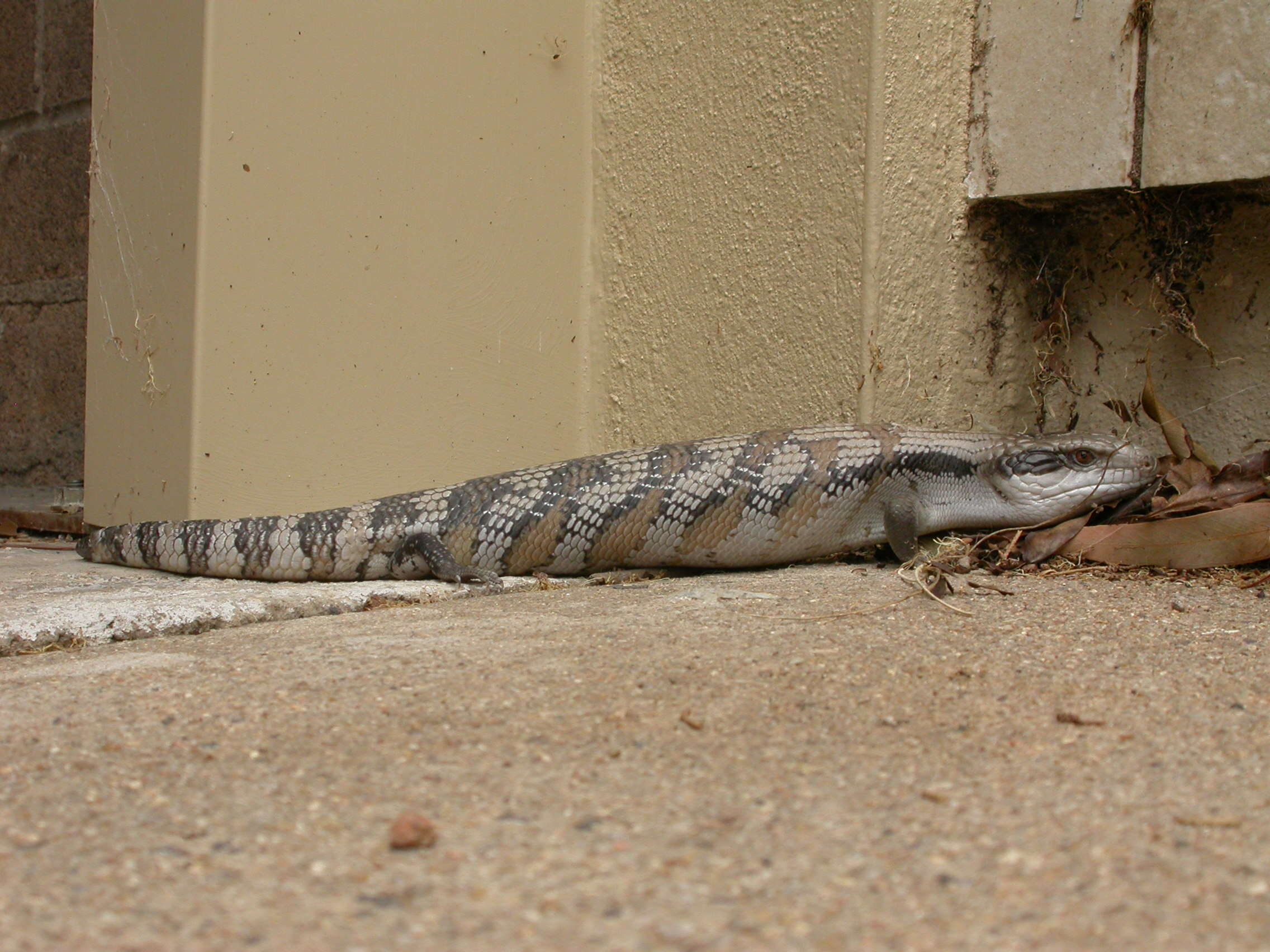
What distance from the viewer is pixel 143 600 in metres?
3.27

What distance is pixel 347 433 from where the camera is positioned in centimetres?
429

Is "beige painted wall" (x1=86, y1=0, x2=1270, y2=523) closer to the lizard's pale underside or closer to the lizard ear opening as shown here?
the lizard's pale underside

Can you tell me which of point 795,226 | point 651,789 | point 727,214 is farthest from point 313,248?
point 651,789

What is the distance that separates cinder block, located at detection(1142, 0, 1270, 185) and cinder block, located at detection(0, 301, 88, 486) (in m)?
5.09

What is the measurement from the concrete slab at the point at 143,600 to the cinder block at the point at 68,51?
9.28 feet

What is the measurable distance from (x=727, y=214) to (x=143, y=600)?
2.64m

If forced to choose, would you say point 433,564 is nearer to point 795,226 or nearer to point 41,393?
point 795,226

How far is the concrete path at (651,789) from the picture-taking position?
1.27 meters

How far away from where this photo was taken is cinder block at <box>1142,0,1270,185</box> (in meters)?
3.84

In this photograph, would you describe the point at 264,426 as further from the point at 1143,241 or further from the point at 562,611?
the point at 1143,241

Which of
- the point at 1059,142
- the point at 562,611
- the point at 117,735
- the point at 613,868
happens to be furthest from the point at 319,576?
the point at 1059,142

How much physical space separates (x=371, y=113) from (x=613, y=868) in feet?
11.6

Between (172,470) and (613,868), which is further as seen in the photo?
(172,470)

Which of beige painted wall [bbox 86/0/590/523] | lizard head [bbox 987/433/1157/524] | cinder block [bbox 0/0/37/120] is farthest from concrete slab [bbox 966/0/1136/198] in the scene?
cinder block [bbox 0/0/37/120]
